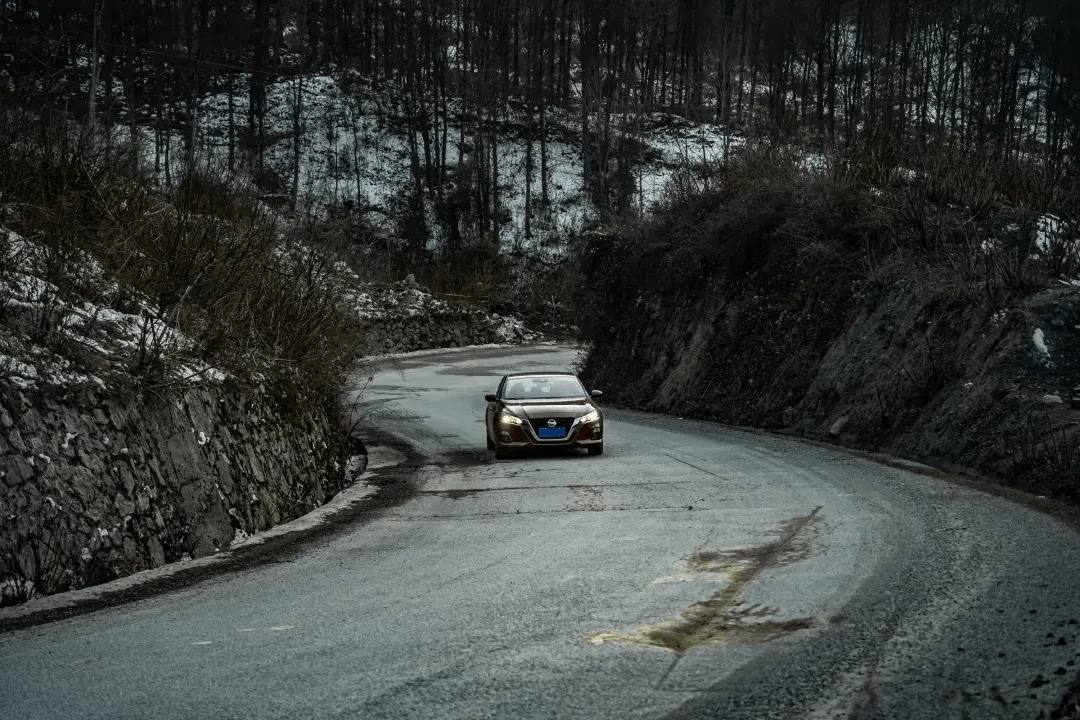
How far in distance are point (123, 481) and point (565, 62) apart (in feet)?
252

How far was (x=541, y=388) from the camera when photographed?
62.9ft

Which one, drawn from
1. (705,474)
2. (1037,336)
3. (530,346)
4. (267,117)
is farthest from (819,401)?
(267,117)

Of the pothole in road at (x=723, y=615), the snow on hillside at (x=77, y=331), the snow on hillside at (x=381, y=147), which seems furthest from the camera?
the snow on hillside at (x=381, y=147)

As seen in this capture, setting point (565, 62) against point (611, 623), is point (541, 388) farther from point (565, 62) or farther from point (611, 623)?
point (565, 62)

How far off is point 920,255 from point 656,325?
34.6 ft

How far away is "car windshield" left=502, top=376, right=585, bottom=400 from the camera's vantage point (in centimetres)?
1884

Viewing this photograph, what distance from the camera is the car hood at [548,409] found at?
1739cm

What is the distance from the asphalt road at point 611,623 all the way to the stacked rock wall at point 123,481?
933 millimetres

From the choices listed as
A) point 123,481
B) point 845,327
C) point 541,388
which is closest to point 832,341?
point 845,327

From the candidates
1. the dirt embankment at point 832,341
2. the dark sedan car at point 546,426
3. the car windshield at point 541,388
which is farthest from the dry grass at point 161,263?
the dirt embankment at point 832,341

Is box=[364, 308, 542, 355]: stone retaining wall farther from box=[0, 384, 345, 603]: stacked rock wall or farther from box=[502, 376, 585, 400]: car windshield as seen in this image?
box=[0, 384, 345, 603]: stacked rock wall

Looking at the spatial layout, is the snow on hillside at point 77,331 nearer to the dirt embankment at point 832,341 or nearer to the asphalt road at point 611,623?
the asphalt road at point 611,623

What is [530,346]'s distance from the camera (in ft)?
183

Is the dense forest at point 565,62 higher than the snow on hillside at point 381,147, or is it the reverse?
the dense forest at point 565,62
